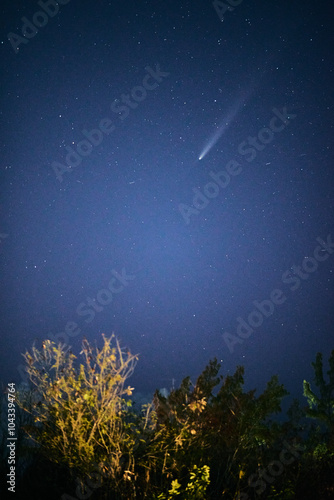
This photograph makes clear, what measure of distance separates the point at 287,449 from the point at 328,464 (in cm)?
116

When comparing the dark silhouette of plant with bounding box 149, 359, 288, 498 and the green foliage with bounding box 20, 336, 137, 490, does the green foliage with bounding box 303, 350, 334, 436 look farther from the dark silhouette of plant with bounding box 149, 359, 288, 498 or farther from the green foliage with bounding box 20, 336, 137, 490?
the green foliage with bounding box 20, 336, 137, 490

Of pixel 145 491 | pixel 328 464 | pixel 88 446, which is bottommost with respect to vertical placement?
pixel 328 464

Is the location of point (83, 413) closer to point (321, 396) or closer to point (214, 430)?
point (214, 430)

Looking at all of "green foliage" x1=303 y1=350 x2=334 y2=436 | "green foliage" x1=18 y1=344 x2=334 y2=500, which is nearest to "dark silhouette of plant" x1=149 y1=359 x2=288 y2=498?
"green foliage" x1=18 y1=344 x2=334 y2=500

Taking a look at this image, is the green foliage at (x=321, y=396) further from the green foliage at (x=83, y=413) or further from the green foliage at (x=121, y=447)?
the green foliage at (x=83, y=413)

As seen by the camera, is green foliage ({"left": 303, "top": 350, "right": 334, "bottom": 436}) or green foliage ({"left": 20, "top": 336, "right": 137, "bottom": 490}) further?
green foliage ({"left": 303, "top": 350, "right": 334, "bottom": 436})

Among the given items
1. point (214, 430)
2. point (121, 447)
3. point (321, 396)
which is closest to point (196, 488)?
point (121, 447)

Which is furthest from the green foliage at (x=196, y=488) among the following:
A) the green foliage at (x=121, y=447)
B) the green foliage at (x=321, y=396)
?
the green foliage at (x=321, y=396)

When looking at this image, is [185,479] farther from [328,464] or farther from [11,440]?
[328,464]

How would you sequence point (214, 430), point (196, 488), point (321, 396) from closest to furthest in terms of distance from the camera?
point (196, 488)
point (214, 430)
point (321, 396)

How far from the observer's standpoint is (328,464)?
30.0 feet

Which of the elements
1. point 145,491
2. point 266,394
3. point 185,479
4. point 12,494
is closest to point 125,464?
point 145,491

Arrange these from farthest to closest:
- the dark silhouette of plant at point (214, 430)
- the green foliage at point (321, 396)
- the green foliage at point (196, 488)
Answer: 1. the green foliage at point (321, 396)
2. the dark silhouette of plant at point (214, 430)
3. the green foliage at point (196, 488)

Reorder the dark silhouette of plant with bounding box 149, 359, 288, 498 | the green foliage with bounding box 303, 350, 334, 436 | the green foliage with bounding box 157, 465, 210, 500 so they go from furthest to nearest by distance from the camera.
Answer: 1. the green foliage with bounding box 303, 350, 334, 436
2. the dark silhouette of plant with bounding box 149, 359, 288, 498
3. the green foliage with bounding box 157, 465, 210, 500
